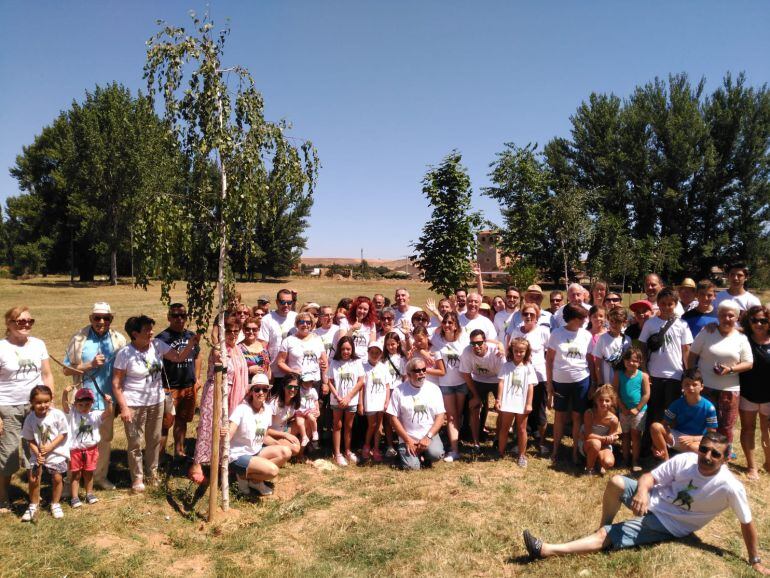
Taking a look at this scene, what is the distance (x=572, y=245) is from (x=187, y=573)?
97.2ft

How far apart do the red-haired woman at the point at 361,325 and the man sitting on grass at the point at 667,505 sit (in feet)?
13.3

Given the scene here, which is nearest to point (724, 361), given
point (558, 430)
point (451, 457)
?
Answer: point (558, 430)

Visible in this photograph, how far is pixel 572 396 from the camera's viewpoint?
6.95m

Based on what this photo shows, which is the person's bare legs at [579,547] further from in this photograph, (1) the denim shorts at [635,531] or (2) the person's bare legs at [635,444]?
(2) the person's bare legs at [635,444]

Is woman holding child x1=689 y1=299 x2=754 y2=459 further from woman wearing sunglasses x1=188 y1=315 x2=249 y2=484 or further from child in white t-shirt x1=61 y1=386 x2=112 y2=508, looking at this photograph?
child in white t-shirt x1=61 y1=386 x2=112 y2=508

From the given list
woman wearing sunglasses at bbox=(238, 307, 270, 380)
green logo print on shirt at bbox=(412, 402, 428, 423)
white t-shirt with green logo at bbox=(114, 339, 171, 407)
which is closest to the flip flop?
green logo print on shirt at bbox=(412, 402, 428, 423)

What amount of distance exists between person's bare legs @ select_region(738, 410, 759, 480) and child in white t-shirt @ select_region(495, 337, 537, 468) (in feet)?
8.29

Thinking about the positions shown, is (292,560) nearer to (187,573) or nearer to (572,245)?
(187,573)

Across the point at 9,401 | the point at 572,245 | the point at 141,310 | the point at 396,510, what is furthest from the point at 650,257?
the point at 9,401

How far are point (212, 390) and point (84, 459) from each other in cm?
146

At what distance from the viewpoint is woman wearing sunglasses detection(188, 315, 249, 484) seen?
5855mm

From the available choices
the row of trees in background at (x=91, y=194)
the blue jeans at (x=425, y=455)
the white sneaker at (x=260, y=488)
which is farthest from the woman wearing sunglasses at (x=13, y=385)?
the row of trees in background at (x=91, y=194)

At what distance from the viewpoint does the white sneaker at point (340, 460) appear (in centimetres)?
706

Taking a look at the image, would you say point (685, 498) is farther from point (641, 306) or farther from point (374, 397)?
point (374, 397)
